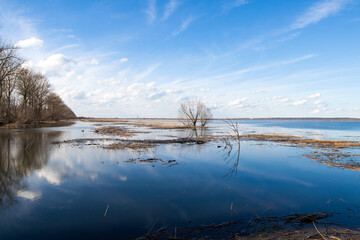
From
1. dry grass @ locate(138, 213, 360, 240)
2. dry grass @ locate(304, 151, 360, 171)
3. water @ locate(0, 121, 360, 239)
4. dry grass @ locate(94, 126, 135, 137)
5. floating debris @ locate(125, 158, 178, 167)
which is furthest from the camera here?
dry grass @ locate(94, 126, 135, 137)

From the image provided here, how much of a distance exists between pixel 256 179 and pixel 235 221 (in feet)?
13.6

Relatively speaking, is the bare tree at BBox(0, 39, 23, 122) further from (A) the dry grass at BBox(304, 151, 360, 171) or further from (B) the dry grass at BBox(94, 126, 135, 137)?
(A) the dry grass at BBox(304, 151, 360, 171)

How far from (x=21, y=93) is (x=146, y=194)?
2120 inches

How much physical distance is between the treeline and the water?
31.3 m

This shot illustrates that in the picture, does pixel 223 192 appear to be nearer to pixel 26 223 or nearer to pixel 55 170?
pixel 26 223

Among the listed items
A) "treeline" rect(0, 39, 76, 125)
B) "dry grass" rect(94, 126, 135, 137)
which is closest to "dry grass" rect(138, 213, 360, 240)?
"dry grass" rect(94, 126, 135, 137)

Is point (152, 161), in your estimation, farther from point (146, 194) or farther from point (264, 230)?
point (264, 230)

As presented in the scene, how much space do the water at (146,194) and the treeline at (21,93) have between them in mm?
31307

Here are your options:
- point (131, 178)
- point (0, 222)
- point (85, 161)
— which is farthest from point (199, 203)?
point (85, 161)

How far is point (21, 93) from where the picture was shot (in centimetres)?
4709

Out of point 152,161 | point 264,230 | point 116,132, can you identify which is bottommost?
point 264,230

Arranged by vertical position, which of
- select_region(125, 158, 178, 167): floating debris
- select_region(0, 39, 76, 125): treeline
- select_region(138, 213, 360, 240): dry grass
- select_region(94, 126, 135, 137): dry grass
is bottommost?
select_region(138, 213, 360, 240): dry grass

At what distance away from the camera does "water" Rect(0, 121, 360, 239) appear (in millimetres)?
4789

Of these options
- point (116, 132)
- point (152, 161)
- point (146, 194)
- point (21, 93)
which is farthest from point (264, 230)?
point (21, 93)
